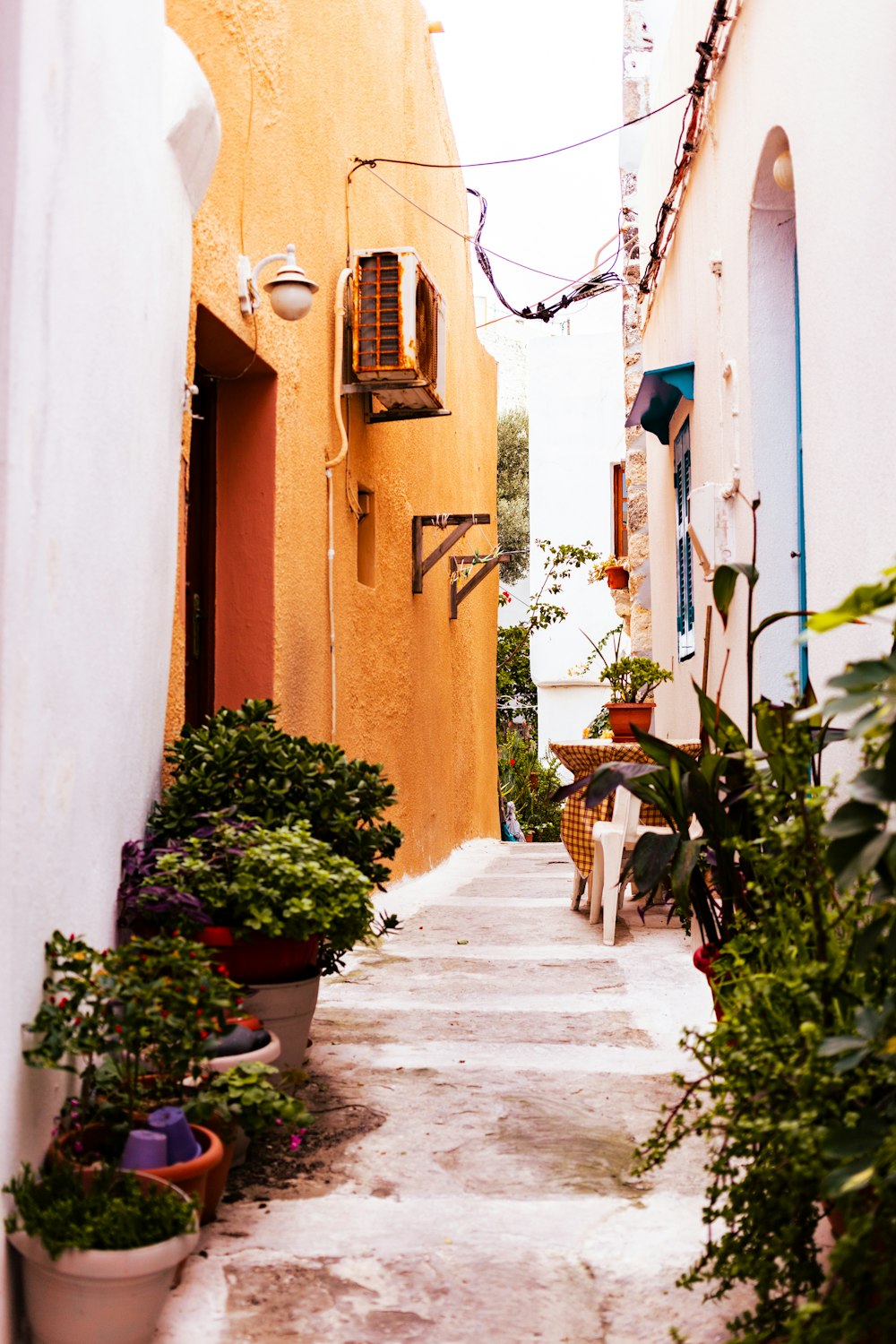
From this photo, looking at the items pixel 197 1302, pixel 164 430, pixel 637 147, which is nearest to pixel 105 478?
pixel 164 430

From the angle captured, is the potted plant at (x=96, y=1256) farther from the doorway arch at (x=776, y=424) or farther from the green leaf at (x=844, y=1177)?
the doorway arch at (x=776, y=424)

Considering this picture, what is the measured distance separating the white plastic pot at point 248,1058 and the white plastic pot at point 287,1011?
289mm

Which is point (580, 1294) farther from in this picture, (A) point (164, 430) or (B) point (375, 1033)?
(A) point (164, 430)

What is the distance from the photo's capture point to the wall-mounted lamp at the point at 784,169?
13.9 feet

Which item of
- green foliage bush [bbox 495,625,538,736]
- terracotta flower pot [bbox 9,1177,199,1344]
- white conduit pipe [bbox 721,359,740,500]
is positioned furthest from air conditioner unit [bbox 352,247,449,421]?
green foliage bush [bbox 495,625,538,736]

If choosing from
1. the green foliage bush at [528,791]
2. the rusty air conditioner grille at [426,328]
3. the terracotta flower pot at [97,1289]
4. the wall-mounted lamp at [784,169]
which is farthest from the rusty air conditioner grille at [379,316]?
the green foliage bush at [528,791]

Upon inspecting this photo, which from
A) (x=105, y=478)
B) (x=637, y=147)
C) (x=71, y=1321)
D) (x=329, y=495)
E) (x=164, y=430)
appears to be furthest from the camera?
(x=637, y=147)

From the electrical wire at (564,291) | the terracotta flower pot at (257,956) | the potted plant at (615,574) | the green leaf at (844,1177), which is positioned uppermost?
the electrical wire at (564,291)

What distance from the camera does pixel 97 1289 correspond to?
1.81m

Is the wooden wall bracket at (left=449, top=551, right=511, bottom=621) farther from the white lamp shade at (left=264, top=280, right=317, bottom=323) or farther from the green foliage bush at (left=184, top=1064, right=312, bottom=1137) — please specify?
the green foliage bush at (left=184, top=1064, right=312, bottom=1137)

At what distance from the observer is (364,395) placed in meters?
6.50

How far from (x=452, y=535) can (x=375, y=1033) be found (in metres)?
5.10

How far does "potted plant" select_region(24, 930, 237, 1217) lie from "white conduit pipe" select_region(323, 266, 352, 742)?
11.3 ft

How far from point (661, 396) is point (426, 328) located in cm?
146
